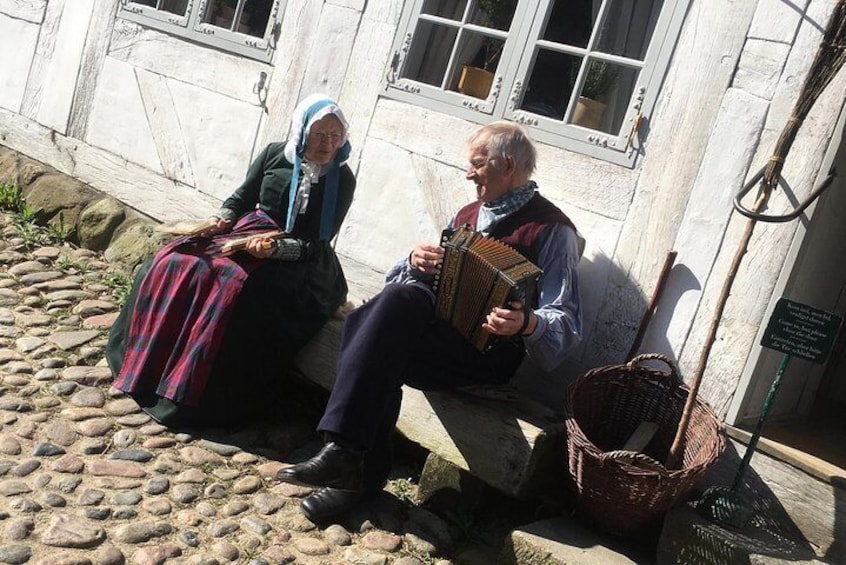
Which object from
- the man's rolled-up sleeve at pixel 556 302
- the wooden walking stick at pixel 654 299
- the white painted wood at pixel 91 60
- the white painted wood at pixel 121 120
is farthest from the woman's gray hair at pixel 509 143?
the white painted wood at pixel 91 60

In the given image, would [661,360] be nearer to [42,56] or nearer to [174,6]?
[174,6]

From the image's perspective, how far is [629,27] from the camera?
4215mm

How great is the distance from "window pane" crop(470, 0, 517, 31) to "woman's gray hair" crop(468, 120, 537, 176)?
1068 mm

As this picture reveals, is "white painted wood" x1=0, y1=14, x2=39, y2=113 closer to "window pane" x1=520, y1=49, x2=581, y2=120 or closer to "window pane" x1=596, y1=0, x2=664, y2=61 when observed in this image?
"window pane" x1=520, y1=49, x2=581, y2=120

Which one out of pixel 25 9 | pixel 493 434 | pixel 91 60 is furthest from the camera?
pixel 25 9

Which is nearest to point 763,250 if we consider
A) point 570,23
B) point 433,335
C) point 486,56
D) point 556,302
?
point 556,302

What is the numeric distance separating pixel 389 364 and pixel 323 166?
4.29 ft

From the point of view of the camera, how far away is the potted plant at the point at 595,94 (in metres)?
4.25

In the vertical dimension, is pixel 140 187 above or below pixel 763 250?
below

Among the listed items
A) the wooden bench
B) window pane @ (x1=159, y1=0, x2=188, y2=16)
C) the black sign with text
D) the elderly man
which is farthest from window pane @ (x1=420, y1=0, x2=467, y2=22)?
the black sign with text

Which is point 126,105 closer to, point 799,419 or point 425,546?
point 425,546

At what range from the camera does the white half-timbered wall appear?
3.68m

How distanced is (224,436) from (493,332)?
1.41 meters

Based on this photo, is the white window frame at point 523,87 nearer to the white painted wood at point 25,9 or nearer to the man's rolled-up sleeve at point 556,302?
the man's rolled-up sleeve at point 556,302
